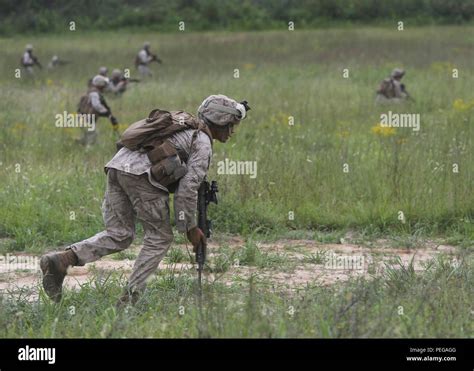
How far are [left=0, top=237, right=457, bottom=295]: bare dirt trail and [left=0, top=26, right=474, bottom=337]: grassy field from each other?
28 centimetres

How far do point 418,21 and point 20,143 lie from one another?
25773 mm

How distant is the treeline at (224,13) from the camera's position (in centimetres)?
3672

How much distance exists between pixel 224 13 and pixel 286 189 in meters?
31.0

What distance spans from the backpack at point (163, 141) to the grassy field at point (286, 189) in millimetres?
828

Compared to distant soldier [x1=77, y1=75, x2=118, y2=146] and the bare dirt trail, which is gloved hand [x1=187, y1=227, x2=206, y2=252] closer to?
the bare dirt trail

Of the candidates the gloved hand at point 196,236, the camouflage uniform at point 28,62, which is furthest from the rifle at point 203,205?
the camouflage uniform at point 28,62

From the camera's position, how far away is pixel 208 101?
6.33 meters

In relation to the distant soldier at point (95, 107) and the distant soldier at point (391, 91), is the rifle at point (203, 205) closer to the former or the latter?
the distant soldier at point (95, 107)

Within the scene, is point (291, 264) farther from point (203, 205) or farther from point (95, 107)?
point (95, 107)

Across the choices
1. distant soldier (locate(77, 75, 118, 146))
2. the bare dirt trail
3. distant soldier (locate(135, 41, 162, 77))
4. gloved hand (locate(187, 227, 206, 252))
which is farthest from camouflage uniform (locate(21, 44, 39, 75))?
gloved hand (locate(187, 227, 206, 252))

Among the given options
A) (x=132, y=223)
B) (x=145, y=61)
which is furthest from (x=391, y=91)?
(x=132, y=223)

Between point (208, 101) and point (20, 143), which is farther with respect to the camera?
point (20, 143)
